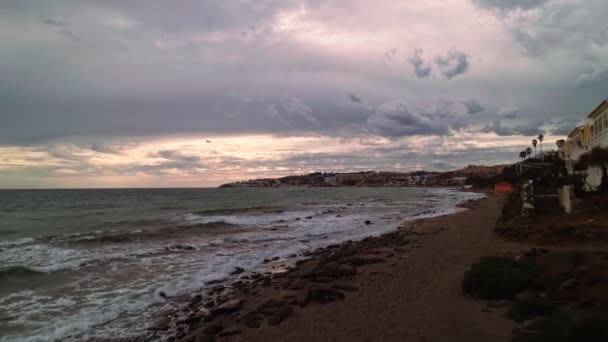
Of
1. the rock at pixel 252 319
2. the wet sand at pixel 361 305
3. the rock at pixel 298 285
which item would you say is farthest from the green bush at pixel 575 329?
Answer: the rock at pixel 298 285

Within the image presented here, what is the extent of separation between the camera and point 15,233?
2911 centimetres

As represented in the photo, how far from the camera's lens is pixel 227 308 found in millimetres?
10086

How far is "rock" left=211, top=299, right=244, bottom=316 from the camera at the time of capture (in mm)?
9914

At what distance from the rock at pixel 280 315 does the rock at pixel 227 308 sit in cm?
134

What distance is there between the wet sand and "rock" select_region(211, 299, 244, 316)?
0.02 m

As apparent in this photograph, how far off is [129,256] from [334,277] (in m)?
10.4

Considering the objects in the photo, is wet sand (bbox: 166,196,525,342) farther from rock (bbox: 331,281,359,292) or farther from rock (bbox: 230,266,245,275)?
rock (bbox: 230,266,245,275)

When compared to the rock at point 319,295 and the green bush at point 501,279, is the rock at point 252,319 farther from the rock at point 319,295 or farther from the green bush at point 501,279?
the green bush at point 501,279

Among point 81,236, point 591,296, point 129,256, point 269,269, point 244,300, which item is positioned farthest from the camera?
point 81,236

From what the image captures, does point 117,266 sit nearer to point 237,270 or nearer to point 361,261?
point 237,270

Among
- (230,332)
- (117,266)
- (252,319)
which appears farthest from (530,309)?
(117,266)

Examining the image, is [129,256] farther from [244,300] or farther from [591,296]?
[591,296]

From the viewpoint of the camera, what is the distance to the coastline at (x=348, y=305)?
24.8 ft

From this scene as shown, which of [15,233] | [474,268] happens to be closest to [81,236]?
[15,233]
